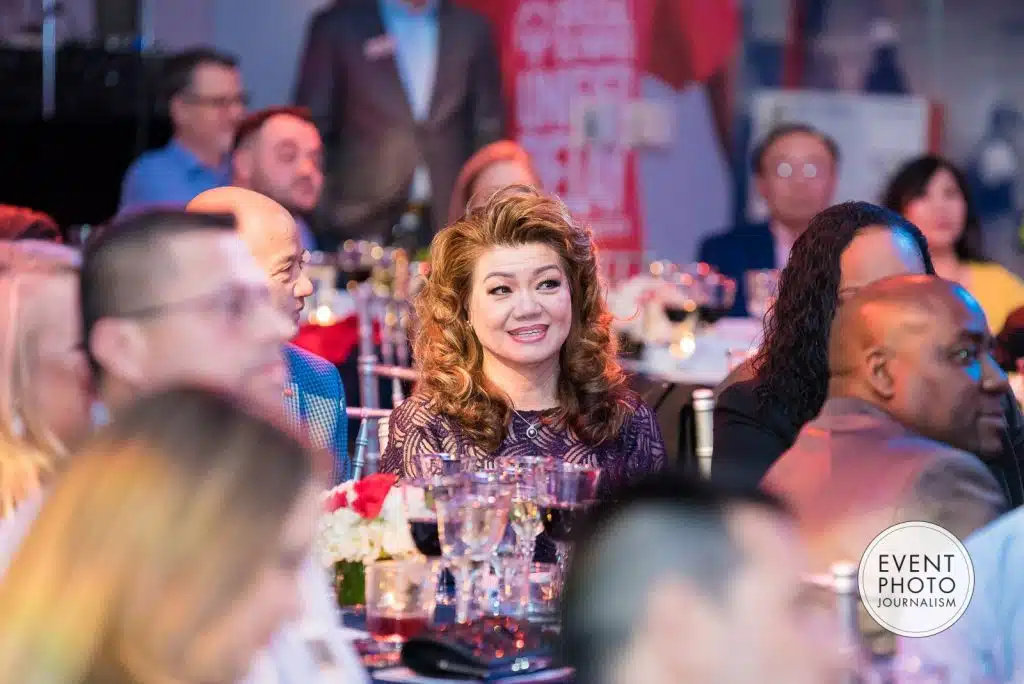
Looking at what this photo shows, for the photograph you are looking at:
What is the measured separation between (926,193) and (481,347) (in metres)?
2.94

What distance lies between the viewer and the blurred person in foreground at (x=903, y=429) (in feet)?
6.06

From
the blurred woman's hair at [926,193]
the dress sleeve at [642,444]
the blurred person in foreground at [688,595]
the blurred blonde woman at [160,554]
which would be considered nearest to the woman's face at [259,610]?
the blurred blonde woman at [160,554]

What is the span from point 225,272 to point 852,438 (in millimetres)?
824

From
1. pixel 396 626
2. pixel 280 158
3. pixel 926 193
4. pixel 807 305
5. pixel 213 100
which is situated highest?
pixel 213 100

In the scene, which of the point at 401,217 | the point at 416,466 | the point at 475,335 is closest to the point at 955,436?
the point at 416,466

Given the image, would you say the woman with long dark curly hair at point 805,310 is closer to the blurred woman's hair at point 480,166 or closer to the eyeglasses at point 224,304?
the eyeglasses at point 224,304

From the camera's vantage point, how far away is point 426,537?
2654mm

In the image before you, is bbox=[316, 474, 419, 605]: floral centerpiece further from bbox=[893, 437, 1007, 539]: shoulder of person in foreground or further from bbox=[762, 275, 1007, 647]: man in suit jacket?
bbox=[893, 437, 1007, 539]: shoulder of person in foreground

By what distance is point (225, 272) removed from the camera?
82.0 inches

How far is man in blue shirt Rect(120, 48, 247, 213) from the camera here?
22.0ft

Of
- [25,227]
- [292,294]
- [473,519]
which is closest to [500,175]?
[25,227]

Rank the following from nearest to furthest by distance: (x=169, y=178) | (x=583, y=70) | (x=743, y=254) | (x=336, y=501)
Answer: (x=336, y=501)
(x=743, y=254)
(x=169, y=178)
(x=583, y=70)

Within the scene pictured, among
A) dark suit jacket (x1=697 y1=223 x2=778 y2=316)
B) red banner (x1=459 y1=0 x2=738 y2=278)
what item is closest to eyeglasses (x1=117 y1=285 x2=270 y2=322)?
dark suit jacket (x1=697 y1=223 x2=778 y2=316)

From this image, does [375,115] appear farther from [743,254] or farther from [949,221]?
[949,221]
